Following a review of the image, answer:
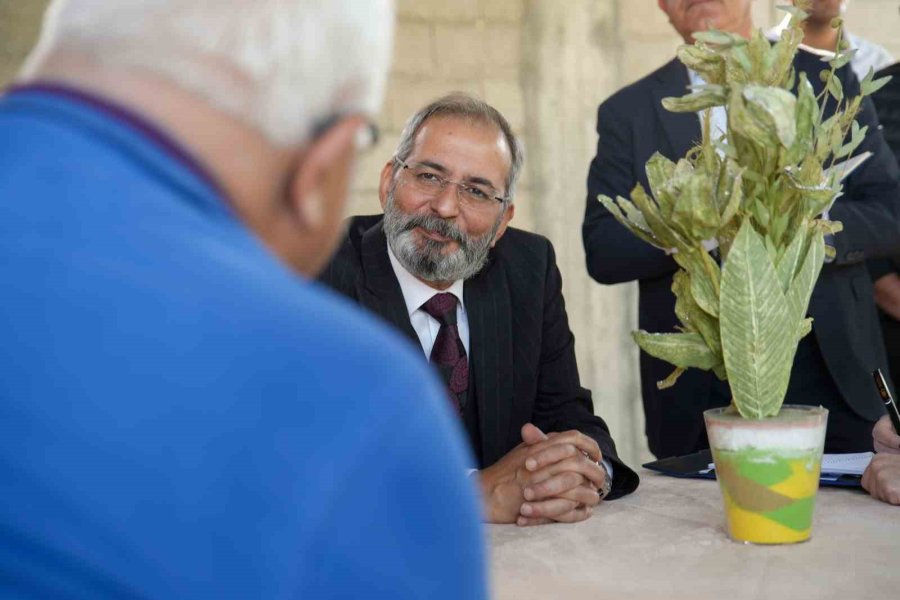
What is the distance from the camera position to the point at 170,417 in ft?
2.15

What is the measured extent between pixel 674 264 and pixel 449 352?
0.79 metres

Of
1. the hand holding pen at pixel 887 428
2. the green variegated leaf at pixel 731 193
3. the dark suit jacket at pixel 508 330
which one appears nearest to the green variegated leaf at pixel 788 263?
the green variegated leaf at pixel 731 193

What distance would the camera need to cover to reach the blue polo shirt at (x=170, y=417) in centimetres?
66

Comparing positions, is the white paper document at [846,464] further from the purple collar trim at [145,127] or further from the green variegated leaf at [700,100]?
the purple collar trim at [145,127]

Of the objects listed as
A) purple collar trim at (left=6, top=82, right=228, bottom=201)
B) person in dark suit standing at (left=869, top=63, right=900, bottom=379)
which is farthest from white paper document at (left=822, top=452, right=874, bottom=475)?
purple collar trim at (left=6, top=82, right=228, bottom=201)

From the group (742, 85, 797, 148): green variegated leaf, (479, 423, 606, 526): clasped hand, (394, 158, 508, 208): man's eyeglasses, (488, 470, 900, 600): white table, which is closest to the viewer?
(488, 470, 900, 600): white table

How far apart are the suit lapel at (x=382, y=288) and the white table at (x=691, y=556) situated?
769 mm

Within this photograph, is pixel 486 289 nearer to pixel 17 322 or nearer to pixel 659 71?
pixel 659 71

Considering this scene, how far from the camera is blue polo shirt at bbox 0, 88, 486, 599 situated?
2.15 feet

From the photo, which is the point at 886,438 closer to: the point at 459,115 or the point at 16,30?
the point at 459,115

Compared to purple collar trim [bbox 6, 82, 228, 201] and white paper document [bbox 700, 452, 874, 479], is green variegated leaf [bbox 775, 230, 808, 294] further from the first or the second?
purple collar trim [bbox 6, 82, 228, 201]

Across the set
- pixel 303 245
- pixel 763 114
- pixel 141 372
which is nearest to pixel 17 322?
pixel 141 372

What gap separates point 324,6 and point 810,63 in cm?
313

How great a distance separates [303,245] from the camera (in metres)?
0.82
